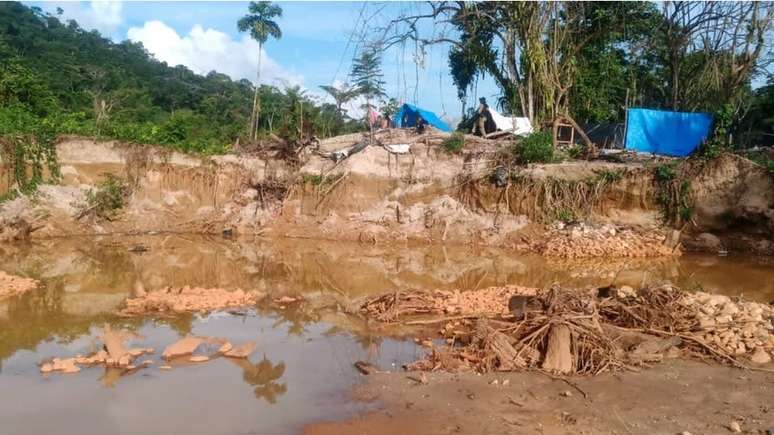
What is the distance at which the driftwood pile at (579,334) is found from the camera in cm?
636

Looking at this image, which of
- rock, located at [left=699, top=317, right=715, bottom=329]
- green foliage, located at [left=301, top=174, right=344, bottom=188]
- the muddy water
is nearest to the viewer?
the muddy water

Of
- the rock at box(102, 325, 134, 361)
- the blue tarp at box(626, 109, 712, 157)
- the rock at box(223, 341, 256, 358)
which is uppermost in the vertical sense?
the blue tarp at box(626, 109, 712, 157)

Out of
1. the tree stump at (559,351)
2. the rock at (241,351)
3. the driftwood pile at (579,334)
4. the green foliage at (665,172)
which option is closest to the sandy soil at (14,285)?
the rock at (241,351)

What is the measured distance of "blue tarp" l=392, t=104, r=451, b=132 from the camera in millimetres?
22406

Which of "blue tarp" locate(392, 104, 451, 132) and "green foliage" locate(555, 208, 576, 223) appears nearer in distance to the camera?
"green foliage" locate(555, 208, 576, 223)

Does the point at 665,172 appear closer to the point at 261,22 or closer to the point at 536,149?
the point at 536,149

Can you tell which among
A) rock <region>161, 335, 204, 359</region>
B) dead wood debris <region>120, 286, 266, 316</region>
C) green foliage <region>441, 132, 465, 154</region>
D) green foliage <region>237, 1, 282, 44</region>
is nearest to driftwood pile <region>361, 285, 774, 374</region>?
rock <region>161, 335, 204, 359</region>

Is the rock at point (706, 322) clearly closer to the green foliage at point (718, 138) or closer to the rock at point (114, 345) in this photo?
the rock at point (114, 345)

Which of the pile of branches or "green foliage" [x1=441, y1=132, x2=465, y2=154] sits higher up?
"green foliage" [x1=441, y1=132, x2=465, y2=154]

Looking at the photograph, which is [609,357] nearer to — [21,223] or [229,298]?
[229,298]

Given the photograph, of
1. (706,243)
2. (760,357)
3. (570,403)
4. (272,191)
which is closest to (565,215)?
(706,243)

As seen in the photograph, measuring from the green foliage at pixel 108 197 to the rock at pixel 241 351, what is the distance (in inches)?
453

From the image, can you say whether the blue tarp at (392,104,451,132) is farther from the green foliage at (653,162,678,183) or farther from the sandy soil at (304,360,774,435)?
the sandy soil at (304,360,774,435)

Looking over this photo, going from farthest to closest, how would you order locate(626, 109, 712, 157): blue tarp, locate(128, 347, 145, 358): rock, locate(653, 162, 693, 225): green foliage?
locate(626, 109, 712, 157): blue tarp < locate(653, 162, 693, 225): green foliage < locate(128, 347, 145, 358): rock
